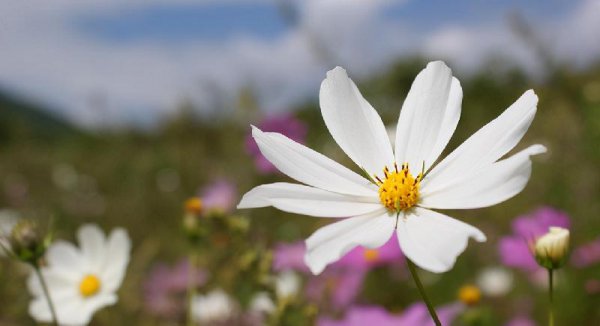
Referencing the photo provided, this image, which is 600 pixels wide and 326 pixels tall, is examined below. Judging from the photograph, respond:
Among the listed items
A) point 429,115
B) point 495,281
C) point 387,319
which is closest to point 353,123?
point 429,115

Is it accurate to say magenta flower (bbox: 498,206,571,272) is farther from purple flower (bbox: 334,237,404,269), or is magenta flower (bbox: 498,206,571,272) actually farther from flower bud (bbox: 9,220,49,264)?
flower bud (bbox: 9,220,49,264)

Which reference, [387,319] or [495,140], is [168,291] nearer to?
[387,319]

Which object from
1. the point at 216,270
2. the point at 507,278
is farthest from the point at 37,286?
the point at 507,278

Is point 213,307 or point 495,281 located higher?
point 495,281

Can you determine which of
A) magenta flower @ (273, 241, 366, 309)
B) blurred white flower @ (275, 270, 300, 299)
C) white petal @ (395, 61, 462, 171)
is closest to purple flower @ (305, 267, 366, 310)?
magenta flower @ (273, 241, 366, 309)

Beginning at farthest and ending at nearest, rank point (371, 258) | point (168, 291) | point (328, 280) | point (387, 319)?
point (168, 291) → point (371, 258) → point (328, 280) → point (387, 319)
